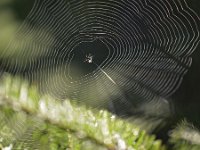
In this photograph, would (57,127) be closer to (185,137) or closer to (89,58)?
(185,137)

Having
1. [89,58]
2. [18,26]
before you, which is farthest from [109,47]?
[18,26]

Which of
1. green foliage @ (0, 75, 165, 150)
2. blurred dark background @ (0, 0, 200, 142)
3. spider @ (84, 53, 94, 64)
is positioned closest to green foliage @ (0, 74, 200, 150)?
green foliage @ (0, 75, 165, 150)

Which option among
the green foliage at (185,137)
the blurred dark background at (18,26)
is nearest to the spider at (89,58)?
the blurred dark background at (18,26)

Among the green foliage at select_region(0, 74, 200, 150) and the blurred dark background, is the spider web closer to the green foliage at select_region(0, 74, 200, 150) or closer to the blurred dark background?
the blurred dark background

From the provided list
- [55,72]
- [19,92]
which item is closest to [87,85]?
[55,72]

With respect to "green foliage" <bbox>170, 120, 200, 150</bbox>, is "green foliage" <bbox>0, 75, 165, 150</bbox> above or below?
below

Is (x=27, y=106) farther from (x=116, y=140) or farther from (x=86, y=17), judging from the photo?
(x=86, y=17)

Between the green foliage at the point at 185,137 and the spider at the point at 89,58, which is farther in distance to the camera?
the spider at the point at 89,58

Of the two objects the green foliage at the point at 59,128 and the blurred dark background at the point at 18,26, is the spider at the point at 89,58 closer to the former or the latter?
the blurred dark background at the point at 18,26
